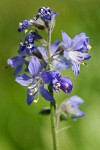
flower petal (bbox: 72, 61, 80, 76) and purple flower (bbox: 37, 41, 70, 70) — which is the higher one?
purple flower (bbox: 37, 41, 70, 70)

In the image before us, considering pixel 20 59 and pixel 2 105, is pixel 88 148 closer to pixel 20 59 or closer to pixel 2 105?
pixel 2 105

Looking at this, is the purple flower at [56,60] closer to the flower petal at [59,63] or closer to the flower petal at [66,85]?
the flower petal at [59,63]

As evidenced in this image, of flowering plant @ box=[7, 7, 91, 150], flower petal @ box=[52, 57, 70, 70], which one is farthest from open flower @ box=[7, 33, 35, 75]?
flower petal @ box=[52, 57, 70, 70]

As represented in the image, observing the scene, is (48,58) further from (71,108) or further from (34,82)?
(71,108)

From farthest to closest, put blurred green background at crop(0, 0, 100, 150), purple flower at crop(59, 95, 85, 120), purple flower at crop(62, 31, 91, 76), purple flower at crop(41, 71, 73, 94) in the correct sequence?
blurred green background at crop(0, 0, 100, 150)
purple flower at crop(59, 95, 85, 120)
purple flower at crop(62, 31, 91, 76)
purple flower at crop(41, 71, 73, 94)

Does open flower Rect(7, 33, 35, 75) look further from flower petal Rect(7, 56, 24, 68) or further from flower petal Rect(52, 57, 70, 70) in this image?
flower petal Rect(52, 57, 70, 70)

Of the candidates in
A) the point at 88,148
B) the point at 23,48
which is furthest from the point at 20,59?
the point at 88,148
